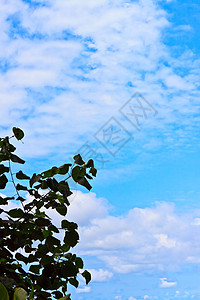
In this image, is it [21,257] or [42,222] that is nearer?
[42,222]

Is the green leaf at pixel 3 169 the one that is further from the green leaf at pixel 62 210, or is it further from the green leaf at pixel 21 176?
the green leaf at pixel 62 210

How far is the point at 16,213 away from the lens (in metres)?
2.00

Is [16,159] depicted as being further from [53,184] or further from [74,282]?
[74,282]

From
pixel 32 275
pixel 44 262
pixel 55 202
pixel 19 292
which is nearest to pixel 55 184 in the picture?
pixel 55 202

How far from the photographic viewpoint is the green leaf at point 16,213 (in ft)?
6.53

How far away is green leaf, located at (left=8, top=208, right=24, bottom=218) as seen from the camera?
199cm

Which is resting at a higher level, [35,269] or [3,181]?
[3,181]

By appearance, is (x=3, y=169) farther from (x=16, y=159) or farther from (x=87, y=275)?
(x=87, y=275)

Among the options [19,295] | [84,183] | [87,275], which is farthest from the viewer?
[87,275]

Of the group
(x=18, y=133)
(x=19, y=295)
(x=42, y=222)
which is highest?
(x=18, y=133)

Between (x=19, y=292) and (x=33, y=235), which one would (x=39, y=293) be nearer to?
(x=33, y=235)

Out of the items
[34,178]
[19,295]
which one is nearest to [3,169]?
[34,178]

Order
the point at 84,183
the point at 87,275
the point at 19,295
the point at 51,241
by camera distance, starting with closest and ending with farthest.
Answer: the point at 19,295
the point at 51,241
the point at 84,183
the point at 87,275

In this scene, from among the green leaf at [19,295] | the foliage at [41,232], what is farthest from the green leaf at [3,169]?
the green leaf at [19,295]
